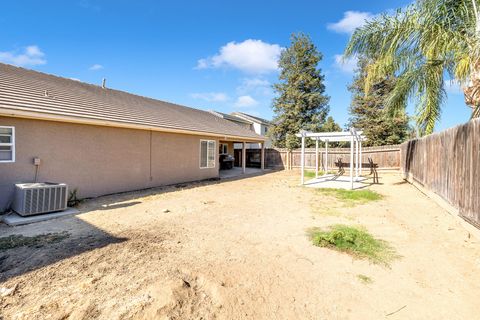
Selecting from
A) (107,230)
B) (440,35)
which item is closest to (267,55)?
(440,35)

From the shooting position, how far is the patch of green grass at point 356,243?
3.83m

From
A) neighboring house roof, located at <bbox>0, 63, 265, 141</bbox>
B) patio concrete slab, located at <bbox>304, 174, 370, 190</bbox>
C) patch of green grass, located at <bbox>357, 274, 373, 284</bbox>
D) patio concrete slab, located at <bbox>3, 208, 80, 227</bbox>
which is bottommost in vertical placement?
patch of green grass, located at <bbox>357, 274, 373, 284</bbox>

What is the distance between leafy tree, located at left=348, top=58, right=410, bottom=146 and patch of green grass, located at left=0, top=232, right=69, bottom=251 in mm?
22796

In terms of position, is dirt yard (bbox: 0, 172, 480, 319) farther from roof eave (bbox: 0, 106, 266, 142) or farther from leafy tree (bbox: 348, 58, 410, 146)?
leafy tree (bbox: 348, 58, 410, 146)

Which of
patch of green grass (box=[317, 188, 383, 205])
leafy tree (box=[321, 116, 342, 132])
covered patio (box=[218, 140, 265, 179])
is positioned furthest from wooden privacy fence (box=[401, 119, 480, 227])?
leafy tree (box=[321, 116, 342, 132])

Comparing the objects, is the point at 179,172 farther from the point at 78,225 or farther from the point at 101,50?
the point at 101,50

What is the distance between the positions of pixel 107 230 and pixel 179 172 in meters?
6.76

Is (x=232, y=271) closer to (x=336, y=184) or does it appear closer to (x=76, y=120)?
(x=76, y=120)

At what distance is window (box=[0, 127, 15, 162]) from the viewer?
6305 mm

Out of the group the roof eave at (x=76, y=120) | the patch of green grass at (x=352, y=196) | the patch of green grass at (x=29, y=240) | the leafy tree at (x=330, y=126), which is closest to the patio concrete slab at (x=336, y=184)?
the patch of green grass at (x=352, y=196)

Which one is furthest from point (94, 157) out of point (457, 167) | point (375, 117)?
A: point (375, 117)

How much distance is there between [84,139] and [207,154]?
652 cm

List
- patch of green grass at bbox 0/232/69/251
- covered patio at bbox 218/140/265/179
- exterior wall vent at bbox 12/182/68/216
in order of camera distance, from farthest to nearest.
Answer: covered patio at bbox 218/140/265/179 < exterior wall vent at bbox 12/182/68/216 < patch of green grass at bbox 0/232/69/251

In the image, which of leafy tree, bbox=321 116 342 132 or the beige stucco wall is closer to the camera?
the beige stucco wall
